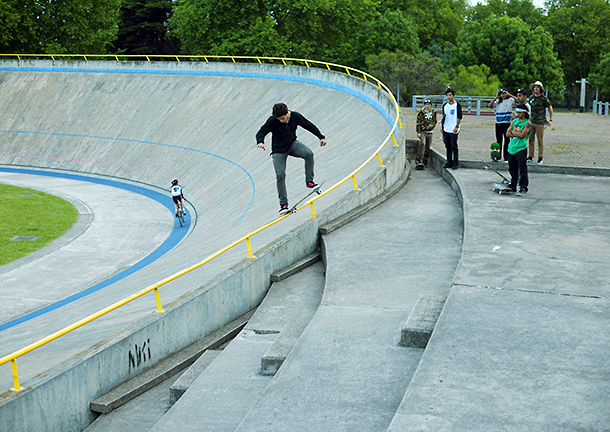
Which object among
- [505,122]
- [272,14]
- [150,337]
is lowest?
[150,337]

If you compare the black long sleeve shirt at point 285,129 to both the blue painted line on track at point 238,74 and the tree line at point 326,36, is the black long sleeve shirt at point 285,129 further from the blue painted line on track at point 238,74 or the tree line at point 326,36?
the tree line at point 326,36

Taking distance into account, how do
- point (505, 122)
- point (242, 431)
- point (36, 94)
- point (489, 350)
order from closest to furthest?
point (242, 431) → point (489, 350) → point (505, 122) → point (36, 94)

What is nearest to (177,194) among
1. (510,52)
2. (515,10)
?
(510,52)

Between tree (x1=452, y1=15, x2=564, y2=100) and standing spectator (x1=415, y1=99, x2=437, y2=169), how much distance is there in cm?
4543

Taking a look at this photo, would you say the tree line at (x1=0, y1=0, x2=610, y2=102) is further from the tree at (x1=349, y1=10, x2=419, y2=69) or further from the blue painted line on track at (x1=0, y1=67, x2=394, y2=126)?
the blue painted line on track at (x1=0, y1=67, x2=394, y2=126)

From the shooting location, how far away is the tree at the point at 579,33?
7088 cm

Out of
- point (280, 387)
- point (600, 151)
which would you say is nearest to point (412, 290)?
point (280, 387)

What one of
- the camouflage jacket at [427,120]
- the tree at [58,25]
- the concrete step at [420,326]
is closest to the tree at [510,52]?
the tree at [58,25]

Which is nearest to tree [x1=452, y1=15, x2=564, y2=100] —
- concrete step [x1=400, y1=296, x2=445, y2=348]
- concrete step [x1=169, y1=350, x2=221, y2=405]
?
concrete step [x1=400, y1=296, x2=445, y2=348]

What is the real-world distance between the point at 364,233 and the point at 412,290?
2.41 metres

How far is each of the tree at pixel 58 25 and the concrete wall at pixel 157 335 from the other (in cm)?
4154

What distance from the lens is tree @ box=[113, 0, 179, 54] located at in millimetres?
56156

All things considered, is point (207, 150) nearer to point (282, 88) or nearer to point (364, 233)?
point (282, 88)

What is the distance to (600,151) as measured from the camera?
1520 cm
